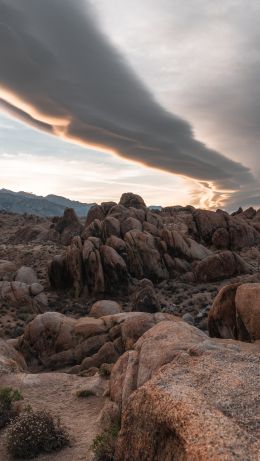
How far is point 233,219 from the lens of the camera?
73.9 meters

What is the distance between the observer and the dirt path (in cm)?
1330

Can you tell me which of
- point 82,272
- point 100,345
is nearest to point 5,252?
point 82,272

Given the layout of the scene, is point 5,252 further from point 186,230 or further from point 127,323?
point 127,323

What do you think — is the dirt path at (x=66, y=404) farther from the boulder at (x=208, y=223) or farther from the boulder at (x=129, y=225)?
the boulder at (x=208, y=223)

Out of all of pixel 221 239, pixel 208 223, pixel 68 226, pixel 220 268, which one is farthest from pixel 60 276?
pixel 68 226

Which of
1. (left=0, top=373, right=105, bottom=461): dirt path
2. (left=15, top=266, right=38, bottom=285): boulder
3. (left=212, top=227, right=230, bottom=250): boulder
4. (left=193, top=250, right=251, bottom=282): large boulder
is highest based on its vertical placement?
(left=212, top=227, right=230, bottom=250): boulder

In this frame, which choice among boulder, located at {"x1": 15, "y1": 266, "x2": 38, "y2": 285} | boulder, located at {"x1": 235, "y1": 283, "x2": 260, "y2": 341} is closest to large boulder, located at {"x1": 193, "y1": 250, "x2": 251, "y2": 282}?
boulder, located at {"x1": 15, "y1": 266, "x2": 38, "y2": 285}

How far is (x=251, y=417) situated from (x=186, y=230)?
64032 millimetres

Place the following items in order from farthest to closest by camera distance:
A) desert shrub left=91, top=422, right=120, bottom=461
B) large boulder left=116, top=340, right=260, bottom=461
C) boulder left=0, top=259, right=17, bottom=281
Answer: boulder left=0, top=259, right=17, bottom=281 → desert shrub left=91, top=422, right=120, bottom=461 → large boulder left=116, top=340, right=260, bottom=461

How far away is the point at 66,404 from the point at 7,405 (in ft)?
9.76

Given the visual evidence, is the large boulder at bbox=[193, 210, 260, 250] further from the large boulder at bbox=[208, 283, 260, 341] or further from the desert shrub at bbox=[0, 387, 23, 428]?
the desert shrub at bbox=[0, 387, 23, 428]

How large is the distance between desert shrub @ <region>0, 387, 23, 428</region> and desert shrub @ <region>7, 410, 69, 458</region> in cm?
164

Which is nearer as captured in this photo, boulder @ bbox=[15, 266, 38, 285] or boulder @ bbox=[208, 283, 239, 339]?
boulder @ bbox=[208, 283, 239, 339]

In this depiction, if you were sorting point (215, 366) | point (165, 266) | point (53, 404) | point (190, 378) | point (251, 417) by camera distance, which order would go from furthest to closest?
point (165, 266) < point (53, 404) < point (215, 366) < point (190, 378) < point (251, 417)
